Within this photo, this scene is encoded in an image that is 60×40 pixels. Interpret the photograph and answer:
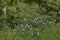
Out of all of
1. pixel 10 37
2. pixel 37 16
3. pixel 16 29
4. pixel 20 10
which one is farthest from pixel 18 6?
pixel 10 37

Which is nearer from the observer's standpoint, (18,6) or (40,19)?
(40,19)

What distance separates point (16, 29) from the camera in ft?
21.5

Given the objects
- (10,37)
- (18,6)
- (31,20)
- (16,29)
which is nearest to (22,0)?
(18,6)

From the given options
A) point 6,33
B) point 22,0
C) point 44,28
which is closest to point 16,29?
point 6,33

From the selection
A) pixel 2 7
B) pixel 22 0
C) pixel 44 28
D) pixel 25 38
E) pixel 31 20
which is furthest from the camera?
pixel 22 0

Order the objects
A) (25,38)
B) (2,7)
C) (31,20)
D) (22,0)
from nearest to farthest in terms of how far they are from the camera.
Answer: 1. (25,38)
2. (31,20)
3. (2,7)
4. (22,0)

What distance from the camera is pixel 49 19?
282 inches

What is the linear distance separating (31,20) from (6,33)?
1.22 m

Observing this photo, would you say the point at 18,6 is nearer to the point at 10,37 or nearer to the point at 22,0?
the point at 22,0

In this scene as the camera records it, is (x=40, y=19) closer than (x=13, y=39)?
No

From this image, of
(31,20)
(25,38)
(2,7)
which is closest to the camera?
(25,38)

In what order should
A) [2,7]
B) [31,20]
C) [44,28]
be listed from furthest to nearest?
[2,7], [31,20], [44,28]

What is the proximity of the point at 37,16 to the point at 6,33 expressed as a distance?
5.22 feet

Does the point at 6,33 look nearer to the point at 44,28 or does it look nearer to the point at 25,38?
the point at 25,38
